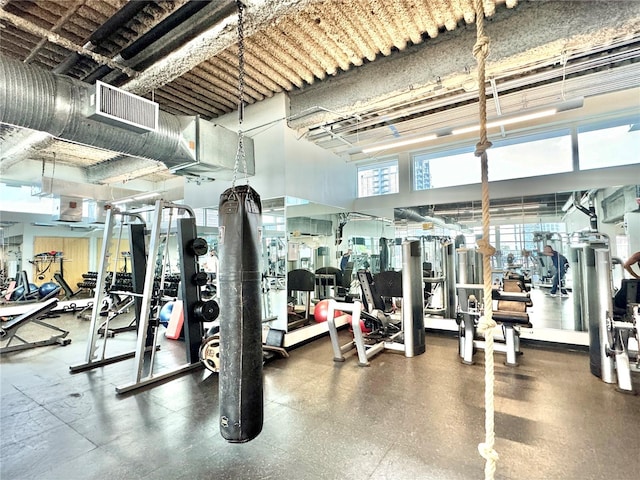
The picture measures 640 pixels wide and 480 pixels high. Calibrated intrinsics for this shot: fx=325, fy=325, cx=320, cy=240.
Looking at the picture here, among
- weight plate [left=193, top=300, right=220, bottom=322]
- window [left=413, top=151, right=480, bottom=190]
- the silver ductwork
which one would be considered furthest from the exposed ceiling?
weight plate [left=193, top=300, right=220, bottom=322]

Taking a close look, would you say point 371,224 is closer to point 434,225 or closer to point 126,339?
point 434,225

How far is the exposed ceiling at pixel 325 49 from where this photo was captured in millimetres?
2771

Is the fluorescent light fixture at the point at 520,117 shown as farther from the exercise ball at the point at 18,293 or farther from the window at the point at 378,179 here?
the exercise ball at the point at 18,293

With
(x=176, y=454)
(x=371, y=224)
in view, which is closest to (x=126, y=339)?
(x=176, y=454)

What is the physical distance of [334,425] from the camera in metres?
2.60

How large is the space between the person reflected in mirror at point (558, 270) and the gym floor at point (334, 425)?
1097mm

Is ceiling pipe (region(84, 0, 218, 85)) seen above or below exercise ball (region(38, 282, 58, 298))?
above

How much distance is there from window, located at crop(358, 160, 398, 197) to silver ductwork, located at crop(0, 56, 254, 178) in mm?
3681

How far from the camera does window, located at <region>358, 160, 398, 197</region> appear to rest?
6375 millimetres

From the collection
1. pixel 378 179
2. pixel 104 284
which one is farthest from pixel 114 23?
pixel 378 179

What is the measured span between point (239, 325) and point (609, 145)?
5.58 m

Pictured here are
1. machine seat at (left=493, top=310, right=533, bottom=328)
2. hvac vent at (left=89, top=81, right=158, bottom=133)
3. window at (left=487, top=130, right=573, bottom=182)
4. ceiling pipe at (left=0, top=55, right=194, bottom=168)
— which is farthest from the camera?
window at (left=487, top=130, right=573, bottom=182)

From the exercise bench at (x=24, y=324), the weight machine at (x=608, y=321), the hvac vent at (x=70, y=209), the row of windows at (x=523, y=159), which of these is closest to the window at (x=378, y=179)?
the row of windows at (x=523, y=159)

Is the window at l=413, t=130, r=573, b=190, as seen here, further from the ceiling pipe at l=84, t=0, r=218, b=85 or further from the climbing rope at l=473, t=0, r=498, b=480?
the climbing rope at l=473, t=0, r=498, b=480
